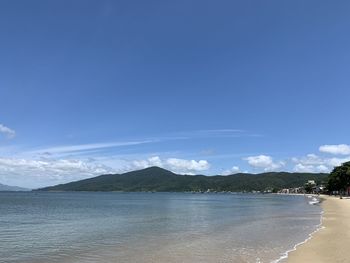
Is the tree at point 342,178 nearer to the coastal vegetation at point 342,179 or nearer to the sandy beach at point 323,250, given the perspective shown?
the coastal vegetation at point 342,179

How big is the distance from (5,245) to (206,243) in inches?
526

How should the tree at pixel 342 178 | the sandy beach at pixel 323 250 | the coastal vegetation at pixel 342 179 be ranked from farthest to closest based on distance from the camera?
the coastal vegetation at pixel 342 179 < the tree at pixel 342 178 < the sandy beach at pixel 323 250

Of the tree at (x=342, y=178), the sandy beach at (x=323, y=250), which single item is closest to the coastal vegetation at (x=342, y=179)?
the tree at (x=342, y=178)

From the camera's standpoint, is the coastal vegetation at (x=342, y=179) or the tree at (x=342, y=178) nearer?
the tree at (x=342, y=178)

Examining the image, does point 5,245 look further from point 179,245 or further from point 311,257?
point 311,257

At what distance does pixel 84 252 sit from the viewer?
80.2 feet

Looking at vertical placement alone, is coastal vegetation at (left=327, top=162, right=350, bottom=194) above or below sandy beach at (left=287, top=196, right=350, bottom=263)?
above

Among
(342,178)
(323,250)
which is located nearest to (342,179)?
(342,178)

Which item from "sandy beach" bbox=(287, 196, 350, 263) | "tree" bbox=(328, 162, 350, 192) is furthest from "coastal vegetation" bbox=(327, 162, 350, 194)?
"sandy beach" bbox=(287, 196, 350, 263)

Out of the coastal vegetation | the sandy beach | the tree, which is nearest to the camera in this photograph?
the sandy beach

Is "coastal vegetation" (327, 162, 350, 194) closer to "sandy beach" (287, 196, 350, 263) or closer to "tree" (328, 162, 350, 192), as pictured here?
"tree" (328, 162, 350, 192)

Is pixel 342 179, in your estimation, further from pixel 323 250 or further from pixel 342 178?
pixel 323 250

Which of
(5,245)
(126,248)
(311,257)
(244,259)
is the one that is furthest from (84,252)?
(311,257)

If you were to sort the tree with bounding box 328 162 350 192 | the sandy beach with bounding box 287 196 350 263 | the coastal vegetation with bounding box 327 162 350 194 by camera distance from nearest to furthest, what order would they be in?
1. the sandy beach with bounding box 287 196 350 263
2. the tree with bounding box 328 162 350 192
3. the coastal vegetation with bounding box 327 162 350 194
